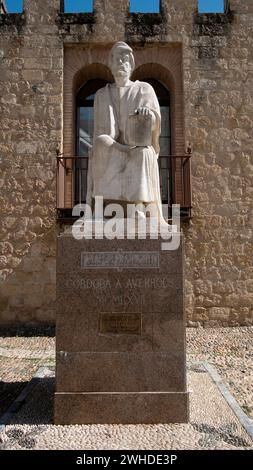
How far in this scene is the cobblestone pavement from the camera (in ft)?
10.9

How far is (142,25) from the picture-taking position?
880cm

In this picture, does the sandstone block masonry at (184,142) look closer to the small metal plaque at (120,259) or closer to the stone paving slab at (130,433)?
the stone paving slab at (130,433)

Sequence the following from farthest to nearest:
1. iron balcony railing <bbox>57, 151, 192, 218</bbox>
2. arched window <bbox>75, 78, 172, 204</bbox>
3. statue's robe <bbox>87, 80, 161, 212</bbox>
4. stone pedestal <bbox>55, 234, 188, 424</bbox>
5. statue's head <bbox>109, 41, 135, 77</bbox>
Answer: arched window <bbox>75, 78, 172, 204</bbox> → iron balcony railing <bbox>57, 151, 192, 218</bbox> → statue's head <bbox>109, 41, 135, 77</bbox> → statue's robe <bbox>87, 80, 161, 212</bbox> → stone pedestal <bbox>55, 234, 188, 424</bbox>

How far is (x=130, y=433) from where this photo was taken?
339cm

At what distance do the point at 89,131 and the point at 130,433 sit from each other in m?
7.09

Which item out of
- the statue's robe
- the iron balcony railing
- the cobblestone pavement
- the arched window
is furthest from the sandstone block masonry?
the statue's robe

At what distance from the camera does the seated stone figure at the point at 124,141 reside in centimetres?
408

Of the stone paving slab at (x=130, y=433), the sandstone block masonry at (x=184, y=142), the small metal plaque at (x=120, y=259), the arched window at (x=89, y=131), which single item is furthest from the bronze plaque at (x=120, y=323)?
the arched window at (x=89, y=131)

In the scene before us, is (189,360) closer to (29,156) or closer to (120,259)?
(120,259)

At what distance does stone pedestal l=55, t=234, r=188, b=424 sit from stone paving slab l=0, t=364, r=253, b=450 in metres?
0.14

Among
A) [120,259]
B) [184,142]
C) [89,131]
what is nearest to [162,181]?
[184,142]

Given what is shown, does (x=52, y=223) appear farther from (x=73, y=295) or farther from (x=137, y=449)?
(x=137, y=449)

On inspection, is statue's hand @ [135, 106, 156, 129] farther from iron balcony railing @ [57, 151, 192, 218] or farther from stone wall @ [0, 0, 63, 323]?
stone wall @ [0, 0, 63, 323]

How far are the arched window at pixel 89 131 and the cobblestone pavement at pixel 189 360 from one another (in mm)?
2951
